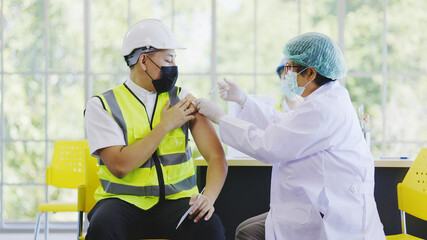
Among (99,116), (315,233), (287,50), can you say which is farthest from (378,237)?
(99,116)

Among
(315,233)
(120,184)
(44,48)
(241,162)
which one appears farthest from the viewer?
(44,48)

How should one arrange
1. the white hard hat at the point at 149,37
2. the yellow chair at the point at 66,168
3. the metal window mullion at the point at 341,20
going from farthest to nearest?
the metal window mullion at the point at 341,20
the yellow chair at the point at 66,168
the white hard hat at the point at 149,37

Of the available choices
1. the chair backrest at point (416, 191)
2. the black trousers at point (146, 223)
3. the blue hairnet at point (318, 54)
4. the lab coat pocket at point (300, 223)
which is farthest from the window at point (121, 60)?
the lab coat pocket at point (300, 223)

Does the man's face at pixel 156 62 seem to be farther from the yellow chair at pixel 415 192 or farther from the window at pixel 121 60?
the window at pixel 121 60

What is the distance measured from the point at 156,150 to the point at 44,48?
112 inches

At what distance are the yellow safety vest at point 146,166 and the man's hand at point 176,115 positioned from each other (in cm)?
6

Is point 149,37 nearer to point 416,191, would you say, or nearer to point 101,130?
point 101,130

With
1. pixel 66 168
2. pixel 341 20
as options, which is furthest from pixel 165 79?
pixel 341 20

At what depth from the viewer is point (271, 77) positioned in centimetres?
456

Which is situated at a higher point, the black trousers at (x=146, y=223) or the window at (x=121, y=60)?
the window at (x=121, y=60)

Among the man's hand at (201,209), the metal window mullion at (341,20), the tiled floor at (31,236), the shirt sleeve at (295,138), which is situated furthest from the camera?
the metal window mullion at (341,20)

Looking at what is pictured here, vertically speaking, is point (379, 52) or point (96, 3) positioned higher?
point (96, 3)

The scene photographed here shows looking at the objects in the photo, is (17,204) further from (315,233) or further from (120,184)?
(315,233)

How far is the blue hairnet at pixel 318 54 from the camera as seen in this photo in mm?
2000
